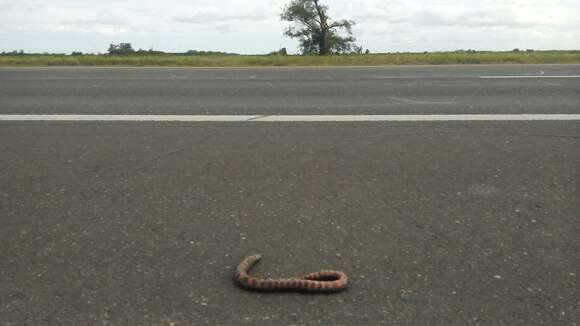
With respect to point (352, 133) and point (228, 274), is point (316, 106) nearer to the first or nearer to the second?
point (352, 133)

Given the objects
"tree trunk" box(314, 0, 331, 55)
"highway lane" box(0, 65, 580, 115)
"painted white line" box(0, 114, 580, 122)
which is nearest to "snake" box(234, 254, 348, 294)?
"painted white line" box(0, 114, 580, 122)

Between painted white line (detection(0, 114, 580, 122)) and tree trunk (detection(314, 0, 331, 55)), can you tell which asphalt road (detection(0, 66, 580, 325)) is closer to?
painted white line (detection(0, 114, 580, 122))

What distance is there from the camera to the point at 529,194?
357 centimetres

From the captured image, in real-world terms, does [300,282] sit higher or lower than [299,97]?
lower

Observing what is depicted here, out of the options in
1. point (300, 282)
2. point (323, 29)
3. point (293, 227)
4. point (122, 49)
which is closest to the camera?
point (300, 282)

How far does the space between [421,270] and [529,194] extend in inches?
50.5

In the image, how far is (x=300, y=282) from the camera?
247cm

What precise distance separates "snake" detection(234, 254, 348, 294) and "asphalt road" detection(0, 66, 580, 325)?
44 mm

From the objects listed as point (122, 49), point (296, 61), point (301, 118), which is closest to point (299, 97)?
point (301, 118)

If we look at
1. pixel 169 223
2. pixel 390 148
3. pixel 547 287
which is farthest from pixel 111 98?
pixel 547 287

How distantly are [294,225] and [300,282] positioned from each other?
2.33ft

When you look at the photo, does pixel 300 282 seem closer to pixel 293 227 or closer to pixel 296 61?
pixel 293 227

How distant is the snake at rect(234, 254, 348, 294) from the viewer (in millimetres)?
2445

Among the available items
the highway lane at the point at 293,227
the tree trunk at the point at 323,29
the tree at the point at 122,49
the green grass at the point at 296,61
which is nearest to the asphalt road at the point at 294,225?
the highway lane at the point at 293,227
